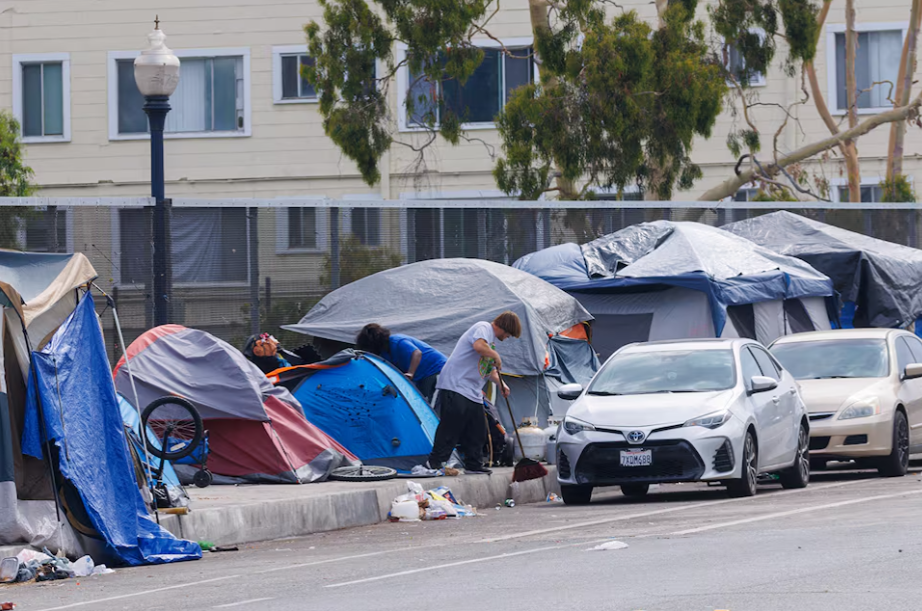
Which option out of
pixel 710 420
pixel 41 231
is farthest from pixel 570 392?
pixel 41 231

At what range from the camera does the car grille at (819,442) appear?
16703mm

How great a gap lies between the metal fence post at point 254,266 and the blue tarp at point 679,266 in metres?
4.08

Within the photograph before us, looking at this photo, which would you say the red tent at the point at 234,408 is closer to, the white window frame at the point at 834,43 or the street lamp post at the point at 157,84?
the street lamp post at the point at 157,84

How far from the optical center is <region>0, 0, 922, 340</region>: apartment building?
34.3 metres

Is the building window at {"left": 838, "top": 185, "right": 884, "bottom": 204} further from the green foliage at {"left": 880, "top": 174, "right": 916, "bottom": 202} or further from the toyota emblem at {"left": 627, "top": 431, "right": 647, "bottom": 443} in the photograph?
the toyota emblem at {"left": 627, "top": 431, "right": 647, "bottom": 443}

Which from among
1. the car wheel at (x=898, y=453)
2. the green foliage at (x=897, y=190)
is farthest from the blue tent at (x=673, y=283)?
the green foliage at (x=897, y=190)

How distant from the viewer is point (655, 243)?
2300 centimetres

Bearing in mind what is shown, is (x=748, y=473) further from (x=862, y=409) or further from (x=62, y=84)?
(x=62, y=84)

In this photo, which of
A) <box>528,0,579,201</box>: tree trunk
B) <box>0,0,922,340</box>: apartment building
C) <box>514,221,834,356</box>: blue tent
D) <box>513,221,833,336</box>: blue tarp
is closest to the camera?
<box>513,221,833,336</box>: blue tarp

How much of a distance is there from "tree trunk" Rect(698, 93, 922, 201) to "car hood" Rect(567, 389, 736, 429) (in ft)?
49.9

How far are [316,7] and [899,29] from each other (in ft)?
40.4

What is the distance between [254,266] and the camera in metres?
20.1

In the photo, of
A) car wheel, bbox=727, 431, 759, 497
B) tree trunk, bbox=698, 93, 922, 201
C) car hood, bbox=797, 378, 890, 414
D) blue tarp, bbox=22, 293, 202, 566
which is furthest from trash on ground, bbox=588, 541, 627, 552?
tree trunk, bbox=698, 93, 922, 201

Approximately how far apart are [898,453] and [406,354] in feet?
17.2
